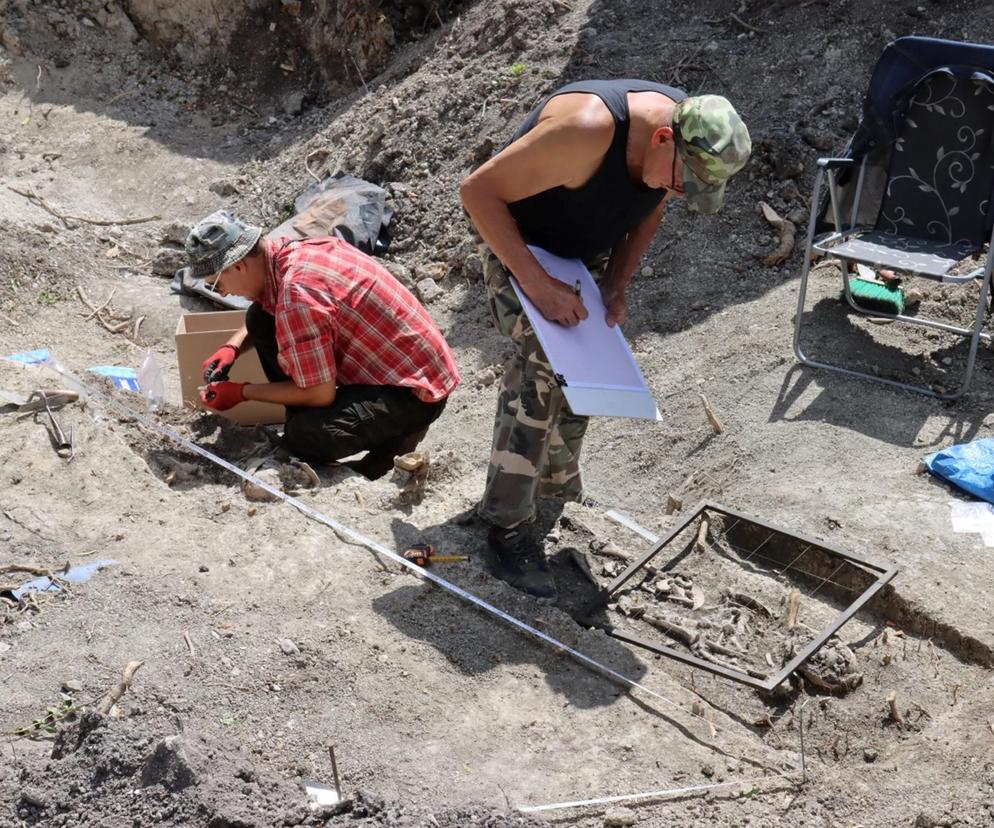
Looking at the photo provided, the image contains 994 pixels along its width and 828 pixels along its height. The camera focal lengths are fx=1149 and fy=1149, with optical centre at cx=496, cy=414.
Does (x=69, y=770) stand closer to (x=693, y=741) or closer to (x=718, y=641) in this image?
(x=693, y=741)

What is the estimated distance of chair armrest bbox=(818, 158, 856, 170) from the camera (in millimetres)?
5711

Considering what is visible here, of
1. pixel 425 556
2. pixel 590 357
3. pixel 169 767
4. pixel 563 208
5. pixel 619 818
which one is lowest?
pixel 425 556

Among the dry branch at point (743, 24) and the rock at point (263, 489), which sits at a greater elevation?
the dry branch at point (743, 24)

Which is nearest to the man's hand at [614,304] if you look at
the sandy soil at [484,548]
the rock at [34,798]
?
the sandy soil at [484,548]

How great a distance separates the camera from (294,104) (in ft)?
33.4

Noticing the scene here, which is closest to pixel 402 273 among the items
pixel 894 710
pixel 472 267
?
pixel 472 267

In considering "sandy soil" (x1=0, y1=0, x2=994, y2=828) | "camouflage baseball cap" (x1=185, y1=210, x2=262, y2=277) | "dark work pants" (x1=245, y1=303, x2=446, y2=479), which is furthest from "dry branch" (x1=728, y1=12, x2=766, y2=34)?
"camouflage baseball cap" (x1=185, y1=210, x2=262, y2=277)

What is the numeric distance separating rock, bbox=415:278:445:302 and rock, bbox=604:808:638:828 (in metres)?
4.70

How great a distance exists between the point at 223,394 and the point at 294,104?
6.00m

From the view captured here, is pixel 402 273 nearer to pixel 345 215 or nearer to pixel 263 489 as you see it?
pixel 345 215

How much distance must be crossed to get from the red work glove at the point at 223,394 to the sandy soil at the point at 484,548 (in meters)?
0.32

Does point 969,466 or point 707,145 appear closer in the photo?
point 707,145

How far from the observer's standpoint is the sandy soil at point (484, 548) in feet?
10.3

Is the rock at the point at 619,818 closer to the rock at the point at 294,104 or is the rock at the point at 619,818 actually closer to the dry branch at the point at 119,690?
the dry branch at the point at 119,690
